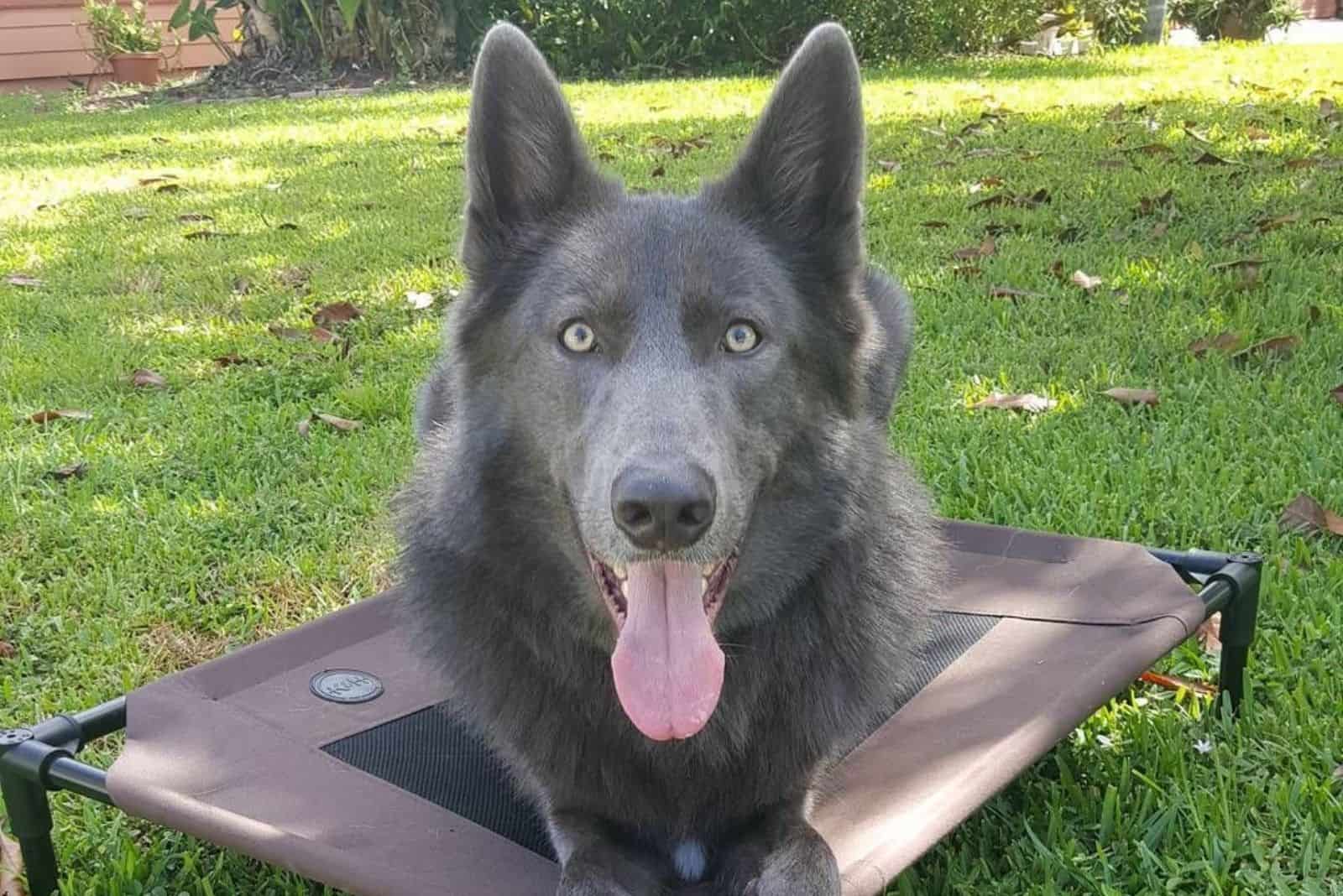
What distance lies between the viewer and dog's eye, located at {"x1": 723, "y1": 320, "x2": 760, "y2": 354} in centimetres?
231

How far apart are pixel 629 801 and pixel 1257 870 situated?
1.19 metres

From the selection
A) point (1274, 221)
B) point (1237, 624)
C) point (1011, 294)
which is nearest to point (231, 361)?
point (1011, 294)

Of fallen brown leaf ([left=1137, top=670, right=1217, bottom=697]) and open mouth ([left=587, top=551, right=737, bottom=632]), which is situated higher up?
open mouth ([left=587, top=551, right=737, bottom=632])

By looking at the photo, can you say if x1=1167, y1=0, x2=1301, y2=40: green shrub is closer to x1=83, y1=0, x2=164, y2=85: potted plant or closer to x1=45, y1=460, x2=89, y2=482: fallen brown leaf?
x1=83, y1=0, x2=164, y2=85: potted plant

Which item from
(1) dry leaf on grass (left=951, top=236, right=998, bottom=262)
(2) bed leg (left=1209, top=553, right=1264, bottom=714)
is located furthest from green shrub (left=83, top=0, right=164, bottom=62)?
(2) bed leg (left=1209, top=553, right=1264, bottom=714)

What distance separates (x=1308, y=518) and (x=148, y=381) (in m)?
4.27

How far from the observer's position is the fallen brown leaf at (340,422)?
466 centimetres

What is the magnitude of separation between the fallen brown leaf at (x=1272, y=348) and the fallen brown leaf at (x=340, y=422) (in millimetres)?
3265

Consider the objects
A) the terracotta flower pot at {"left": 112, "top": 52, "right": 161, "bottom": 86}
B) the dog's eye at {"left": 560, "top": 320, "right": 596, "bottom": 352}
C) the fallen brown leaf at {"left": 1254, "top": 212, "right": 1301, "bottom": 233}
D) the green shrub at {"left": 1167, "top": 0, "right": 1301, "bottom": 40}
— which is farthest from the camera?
the green shrub at {"left": 1167, "top": 0, "right": 1301, "bottom": 40}

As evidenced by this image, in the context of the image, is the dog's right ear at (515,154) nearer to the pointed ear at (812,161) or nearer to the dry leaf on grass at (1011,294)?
the pointed ear at (812,161)

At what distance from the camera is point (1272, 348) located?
4664mm

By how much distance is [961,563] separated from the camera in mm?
3326

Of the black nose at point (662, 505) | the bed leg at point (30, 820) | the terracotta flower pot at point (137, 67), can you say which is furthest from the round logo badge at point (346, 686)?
the terracotta flower pot at point (137, 67)

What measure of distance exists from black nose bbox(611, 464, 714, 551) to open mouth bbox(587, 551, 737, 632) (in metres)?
0.25
